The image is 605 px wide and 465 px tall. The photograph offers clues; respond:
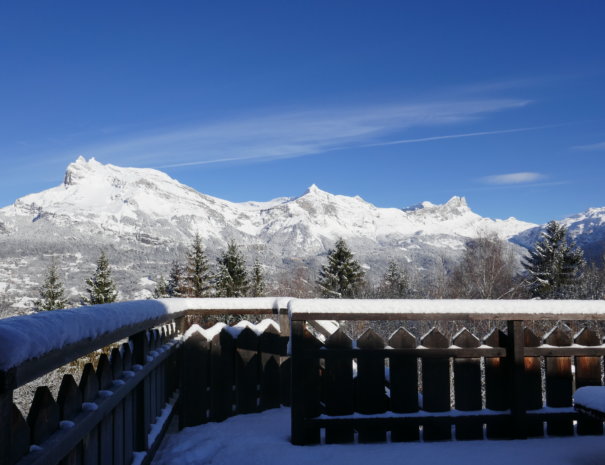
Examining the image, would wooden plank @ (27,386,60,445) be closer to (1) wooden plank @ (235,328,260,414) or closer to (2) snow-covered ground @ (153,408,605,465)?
(2) snow-covered ground @ (153,408,605,465)

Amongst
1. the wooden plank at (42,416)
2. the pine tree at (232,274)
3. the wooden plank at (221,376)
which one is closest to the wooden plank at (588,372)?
the wooden plank at (221,376)

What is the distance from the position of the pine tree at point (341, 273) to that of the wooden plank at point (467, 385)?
1495 inches

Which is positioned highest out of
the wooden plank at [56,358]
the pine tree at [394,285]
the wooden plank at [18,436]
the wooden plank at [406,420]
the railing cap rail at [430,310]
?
the wooden plank at [56,358]

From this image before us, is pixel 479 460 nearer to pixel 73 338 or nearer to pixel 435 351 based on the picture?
pixel 435 351

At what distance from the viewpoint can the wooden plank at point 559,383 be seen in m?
3.72

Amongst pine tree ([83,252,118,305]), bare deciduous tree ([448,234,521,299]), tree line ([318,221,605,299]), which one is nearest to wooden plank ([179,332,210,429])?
bare deciduous tree ([448,234,521,299])

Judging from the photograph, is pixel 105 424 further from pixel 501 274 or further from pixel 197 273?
pixel 197 273

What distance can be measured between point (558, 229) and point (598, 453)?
129ft

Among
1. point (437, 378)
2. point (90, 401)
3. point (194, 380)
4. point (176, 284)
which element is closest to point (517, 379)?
point (437, 378)

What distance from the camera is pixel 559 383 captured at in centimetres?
374

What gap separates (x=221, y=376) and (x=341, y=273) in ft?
126

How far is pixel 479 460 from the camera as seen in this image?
3270mm

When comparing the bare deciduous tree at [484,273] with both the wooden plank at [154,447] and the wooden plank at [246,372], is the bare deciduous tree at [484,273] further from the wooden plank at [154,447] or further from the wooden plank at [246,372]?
the wooden plank at [154,447]

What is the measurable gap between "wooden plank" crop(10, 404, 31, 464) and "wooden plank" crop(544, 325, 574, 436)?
137 inches
